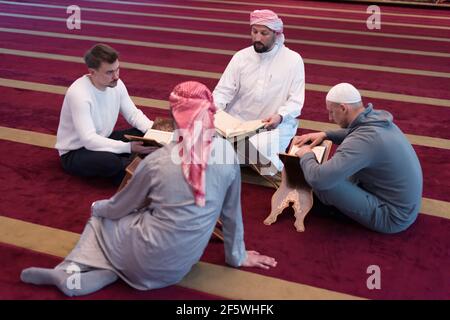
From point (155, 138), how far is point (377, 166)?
1.19m

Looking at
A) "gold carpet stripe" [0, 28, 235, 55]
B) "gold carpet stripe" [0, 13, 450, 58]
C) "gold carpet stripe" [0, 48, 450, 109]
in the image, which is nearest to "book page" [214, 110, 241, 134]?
"gold carpet stripe" [0, 48, 450, 109]

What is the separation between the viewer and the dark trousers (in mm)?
3316

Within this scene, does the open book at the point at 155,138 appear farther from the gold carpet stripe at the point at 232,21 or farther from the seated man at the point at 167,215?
the gold carpet stripe at the point at 232,21

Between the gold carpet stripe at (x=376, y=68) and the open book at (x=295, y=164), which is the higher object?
the gold carpet stripe at (x=376, y=68)

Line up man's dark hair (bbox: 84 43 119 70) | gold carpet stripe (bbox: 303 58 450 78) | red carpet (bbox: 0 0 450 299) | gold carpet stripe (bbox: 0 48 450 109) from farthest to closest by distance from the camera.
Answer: gold carpet stripe (bbox: 303 58 450 78) → gold carpet stripe (bbox: 0 48 450 109) → man's dark hair (bbox: 84 43 119 70) → red carpet (bbox: 0 0 450 299)

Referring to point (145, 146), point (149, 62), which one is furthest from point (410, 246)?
point (149, 62)

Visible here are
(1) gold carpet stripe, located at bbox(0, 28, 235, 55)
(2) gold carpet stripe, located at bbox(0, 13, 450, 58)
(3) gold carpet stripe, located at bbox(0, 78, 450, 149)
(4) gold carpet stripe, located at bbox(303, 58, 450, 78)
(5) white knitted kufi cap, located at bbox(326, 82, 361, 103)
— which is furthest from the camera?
(2) gold carpet stripe, located at bbox(0, 13, 450, 58)

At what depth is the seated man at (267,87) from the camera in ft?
11.5

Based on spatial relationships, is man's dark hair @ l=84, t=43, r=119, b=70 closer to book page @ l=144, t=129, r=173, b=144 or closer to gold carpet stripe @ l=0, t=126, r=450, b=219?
book page @ l=144, t=129, r=173, b=144

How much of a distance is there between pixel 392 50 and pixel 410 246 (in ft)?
15.3

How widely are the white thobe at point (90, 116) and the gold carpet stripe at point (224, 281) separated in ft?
2.09

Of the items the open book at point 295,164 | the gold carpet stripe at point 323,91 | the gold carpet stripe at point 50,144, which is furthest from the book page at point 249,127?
the gold carpet stripe at point 323,91

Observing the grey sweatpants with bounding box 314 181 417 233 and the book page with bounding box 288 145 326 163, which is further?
the book page with bounding box 288 145 326 163

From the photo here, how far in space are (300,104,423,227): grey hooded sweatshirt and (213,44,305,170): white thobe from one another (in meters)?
0.75
